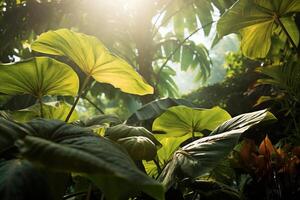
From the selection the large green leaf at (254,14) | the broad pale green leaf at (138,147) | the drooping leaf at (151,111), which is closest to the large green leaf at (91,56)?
the broad pale green leaf at (138,147)

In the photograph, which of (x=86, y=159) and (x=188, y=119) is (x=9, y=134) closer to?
(x=86, y=159)

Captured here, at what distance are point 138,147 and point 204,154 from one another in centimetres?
15

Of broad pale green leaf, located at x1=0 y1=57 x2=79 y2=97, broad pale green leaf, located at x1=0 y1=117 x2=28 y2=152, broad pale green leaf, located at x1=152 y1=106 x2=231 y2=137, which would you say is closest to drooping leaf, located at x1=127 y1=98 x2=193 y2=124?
broad pale green leaf, located at x1=152 y1=106 x2=231 y2=137

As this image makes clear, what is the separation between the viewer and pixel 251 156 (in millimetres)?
1008

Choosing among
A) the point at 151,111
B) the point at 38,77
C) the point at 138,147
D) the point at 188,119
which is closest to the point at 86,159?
the point at 138,147

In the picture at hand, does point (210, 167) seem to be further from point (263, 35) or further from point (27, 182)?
point (263, 35)

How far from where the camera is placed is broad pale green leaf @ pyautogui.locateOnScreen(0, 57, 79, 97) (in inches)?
39.7

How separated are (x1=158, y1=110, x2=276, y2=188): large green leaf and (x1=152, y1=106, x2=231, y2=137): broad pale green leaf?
1.09 ft

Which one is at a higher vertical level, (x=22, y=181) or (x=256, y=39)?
(x=256, y=39)

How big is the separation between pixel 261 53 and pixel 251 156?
1.20 meters

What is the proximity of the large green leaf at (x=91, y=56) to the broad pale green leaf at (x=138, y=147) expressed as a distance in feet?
0.97

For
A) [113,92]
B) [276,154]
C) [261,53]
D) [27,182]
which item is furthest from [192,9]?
[27,182]

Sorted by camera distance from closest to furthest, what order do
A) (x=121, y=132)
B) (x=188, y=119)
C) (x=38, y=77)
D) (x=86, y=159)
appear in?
(x=86, y=159) < (x=121, y=132) < (x=38, y=77) < (x=188, y=119)

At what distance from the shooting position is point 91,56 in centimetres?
108
